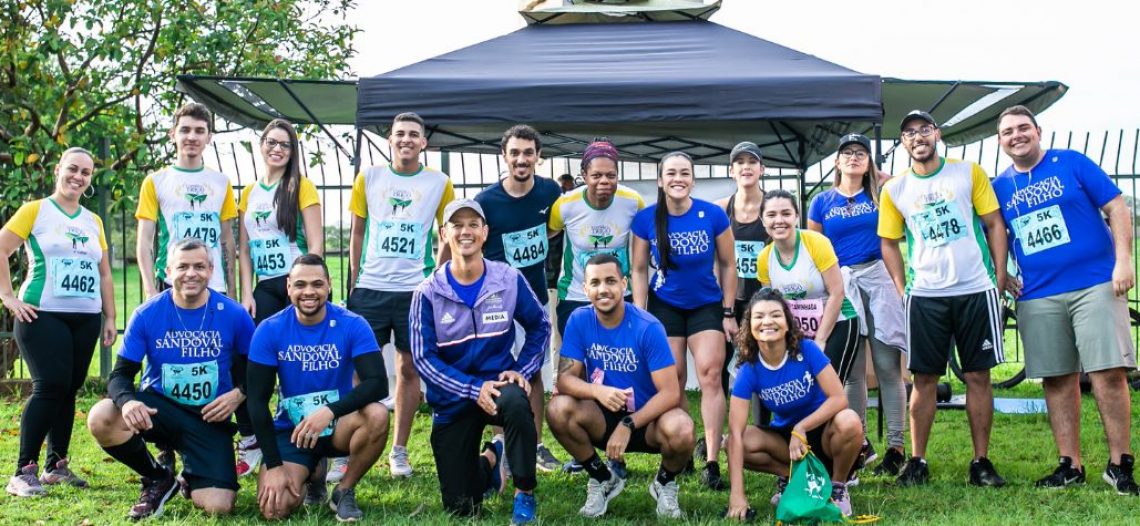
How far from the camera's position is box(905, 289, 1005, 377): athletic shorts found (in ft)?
14.4

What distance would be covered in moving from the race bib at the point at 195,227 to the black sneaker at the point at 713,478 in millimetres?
2525

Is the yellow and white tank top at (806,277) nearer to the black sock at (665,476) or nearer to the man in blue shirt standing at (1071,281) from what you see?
the man in blue shirt standing at (1071,281)

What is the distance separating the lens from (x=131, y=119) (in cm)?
801

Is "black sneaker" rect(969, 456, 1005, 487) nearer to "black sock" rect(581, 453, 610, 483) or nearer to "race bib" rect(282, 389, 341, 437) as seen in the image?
"black sock" rect(581, 453, 610, 483)

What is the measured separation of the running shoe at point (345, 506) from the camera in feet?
12.6

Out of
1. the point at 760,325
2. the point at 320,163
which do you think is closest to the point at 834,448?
the point at 760,325

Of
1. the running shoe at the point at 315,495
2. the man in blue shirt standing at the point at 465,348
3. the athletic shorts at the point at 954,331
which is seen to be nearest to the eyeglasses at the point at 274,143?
the man in blue shirt standing at the point at 465,348

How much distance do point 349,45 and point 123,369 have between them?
19.0ft

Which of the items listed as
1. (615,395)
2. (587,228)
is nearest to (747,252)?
(587,228)

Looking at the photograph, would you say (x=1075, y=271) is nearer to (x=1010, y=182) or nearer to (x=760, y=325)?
(x=1010, y=182)

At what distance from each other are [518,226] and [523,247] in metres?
0.11

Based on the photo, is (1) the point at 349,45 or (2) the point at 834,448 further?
(1) the point at 349,45

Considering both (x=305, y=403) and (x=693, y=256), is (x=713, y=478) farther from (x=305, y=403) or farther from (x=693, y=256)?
(x=305, y=403)

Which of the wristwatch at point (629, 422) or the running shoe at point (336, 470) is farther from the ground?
the wristwatch at point (629, 422)
